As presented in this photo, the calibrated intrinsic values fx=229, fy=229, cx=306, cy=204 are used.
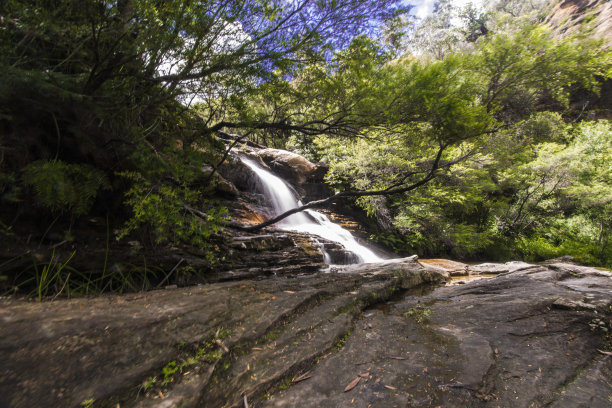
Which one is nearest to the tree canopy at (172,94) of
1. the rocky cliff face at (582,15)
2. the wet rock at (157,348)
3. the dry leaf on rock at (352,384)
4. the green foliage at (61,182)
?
the green foliage at (61,182)

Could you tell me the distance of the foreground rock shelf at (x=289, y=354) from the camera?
147 cm

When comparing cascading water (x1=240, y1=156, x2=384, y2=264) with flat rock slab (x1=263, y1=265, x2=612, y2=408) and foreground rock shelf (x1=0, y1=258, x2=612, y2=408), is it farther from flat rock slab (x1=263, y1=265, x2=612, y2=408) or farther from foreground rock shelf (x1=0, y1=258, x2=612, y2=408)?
foreground rock shelf (x1=0, y1=258, x2=612, y2=408)

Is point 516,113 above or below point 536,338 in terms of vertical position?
above

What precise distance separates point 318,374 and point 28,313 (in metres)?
2.44

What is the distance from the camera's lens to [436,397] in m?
1.60

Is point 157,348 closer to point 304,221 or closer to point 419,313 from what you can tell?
point 419,313

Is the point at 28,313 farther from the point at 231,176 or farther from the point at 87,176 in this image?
the point at 231,176

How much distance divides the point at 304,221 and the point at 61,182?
9456 millimetres

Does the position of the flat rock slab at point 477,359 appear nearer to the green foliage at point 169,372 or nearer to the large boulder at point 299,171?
the green foliage at point 169,372

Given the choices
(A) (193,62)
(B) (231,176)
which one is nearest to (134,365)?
(A) (193,62)

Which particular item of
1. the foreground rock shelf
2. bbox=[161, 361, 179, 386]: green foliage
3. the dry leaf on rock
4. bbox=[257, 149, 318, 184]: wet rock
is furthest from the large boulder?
bbox=[161, 361, 179, 386]: green foliage

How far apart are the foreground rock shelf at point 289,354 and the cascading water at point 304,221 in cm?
595

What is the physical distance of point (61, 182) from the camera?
248 centimetres

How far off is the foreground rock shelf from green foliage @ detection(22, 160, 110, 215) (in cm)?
107
